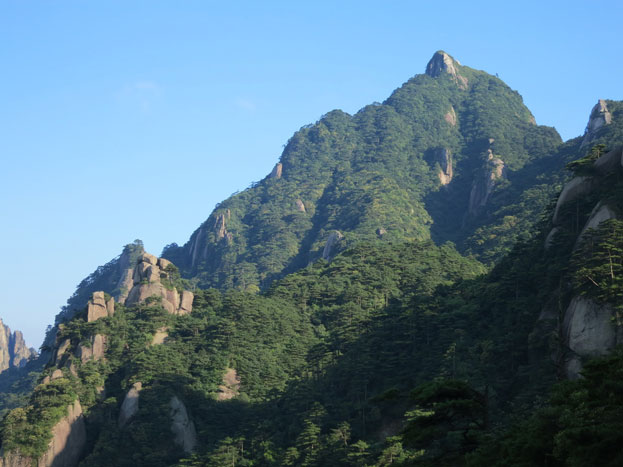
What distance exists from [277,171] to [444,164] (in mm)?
37927

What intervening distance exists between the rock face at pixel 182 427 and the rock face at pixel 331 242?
60172 mm

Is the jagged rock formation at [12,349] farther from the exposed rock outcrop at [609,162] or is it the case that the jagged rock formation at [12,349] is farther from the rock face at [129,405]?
the exposed rock outcrop at [609,162]

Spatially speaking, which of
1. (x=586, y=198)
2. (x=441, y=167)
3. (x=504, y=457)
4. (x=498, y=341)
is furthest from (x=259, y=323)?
(x=441, y=167)

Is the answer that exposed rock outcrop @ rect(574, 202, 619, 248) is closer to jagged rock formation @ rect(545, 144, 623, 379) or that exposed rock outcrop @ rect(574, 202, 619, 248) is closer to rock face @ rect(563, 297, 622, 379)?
jagged rock formation @ rect(545, 144, 623, 379)

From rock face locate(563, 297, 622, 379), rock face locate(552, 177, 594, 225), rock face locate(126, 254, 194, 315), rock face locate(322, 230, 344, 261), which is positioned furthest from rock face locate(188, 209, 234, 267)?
rock face locate(563, 297, 622, 379)

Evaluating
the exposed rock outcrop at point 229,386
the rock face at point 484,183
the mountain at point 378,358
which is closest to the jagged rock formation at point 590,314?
the mountain at point 378,358

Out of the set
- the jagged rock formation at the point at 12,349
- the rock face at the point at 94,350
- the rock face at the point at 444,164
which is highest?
the rock face at the point at 444,164

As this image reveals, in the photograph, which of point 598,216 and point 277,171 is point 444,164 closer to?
point 277,171

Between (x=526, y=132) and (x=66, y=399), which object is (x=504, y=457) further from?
(x=526, y=132)

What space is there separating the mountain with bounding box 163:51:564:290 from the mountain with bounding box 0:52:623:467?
4320 mm

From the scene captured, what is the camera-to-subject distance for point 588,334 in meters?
45.4

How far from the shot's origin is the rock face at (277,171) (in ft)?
590

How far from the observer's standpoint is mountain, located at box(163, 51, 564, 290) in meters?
133

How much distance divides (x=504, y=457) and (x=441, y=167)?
463 feet
